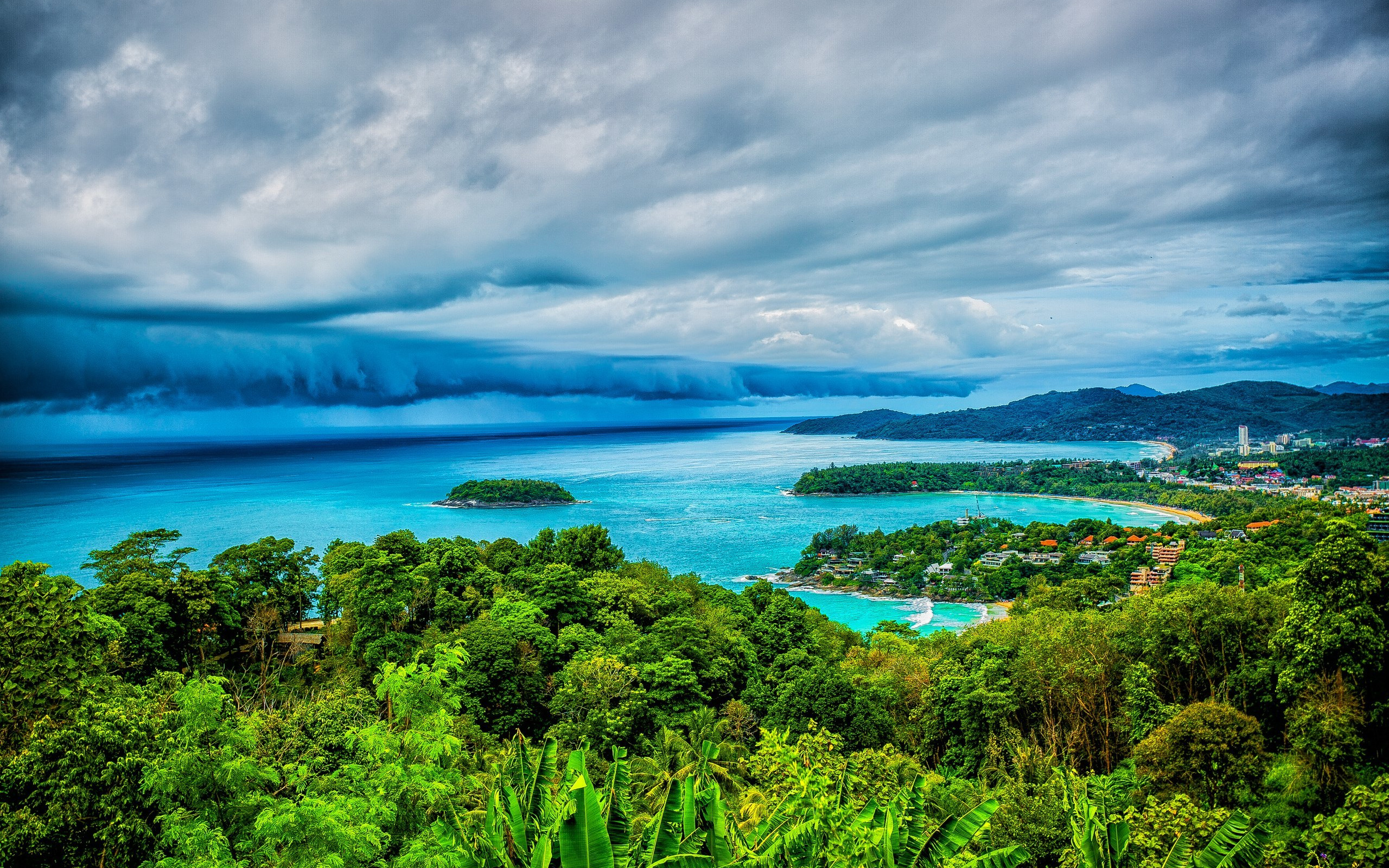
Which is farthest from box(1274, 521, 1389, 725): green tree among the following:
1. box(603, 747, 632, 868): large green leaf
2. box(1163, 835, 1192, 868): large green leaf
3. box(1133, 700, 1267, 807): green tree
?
box(603, 747, 632, 868): large green leaf

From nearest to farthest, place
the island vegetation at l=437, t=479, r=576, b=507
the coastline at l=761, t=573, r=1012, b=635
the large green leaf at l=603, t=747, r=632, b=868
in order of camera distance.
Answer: the large green leaf at l=603, t=747, r=632, b=868, the coastline at l=761, t=573, r=1012, b=635, the island vegetation at l=437, t=479, r=576, b=507

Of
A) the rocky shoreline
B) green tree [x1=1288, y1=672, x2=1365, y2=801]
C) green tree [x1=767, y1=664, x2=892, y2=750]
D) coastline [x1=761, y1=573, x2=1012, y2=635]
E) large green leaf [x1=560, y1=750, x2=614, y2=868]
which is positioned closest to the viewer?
large green leaf [x1=560, y1=750, x2=614, y2=868]

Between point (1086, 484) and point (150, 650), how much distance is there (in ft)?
289

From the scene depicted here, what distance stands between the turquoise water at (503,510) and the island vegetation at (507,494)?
2849 millimetres

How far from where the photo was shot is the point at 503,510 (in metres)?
69.6

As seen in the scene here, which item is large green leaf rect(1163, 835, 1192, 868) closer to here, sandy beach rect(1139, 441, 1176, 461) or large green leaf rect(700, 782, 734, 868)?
Answer: large green leaf rect(700, 782, 734, 868)

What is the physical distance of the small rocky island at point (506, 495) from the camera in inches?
2854

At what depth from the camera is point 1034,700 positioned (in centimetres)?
1291

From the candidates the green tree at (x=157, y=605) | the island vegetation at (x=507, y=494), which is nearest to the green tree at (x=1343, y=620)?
the green tree at (x=157, y=605)

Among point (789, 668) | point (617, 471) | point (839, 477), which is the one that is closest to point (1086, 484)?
point (839, 477)

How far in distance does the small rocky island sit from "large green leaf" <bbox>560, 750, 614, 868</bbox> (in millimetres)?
70206

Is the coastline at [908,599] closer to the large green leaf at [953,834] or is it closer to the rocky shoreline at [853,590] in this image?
the rocky shoreline at [853,590]

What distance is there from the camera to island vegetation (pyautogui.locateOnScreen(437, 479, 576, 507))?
7269 cm

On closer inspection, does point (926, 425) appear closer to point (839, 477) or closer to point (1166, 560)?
point (839, 477)
